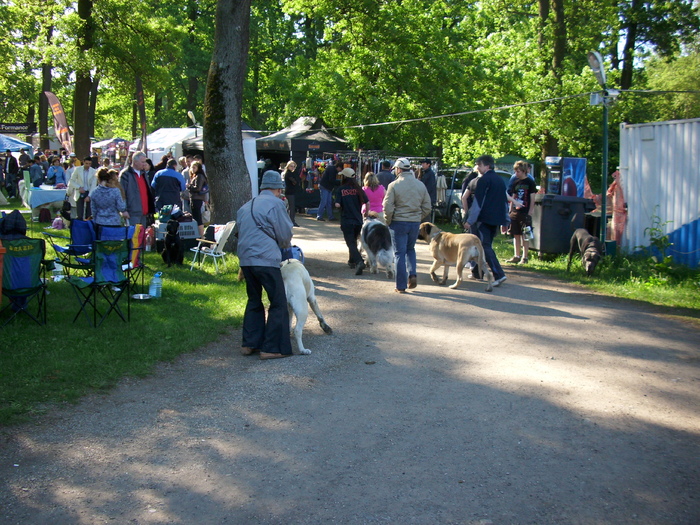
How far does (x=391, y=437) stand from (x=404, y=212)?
576 cm

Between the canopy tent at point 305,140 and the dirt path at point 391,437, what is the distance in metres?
15.6

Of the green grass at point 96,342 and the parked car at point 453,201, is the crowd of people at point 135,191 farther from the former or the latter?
the parked car at point 453,201

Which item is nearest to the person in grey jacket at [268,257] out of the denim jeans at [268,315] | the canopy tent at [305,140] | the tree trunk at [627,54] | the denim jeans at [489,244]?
the denim jeans at [268,315]

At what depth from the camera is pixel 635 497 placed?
414cm

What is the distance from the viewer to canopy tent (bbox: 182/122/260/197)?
17641 millimetres

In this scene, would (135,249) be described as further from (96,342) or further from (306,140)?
(306,140)

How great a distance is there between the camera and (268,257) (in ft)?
23.0

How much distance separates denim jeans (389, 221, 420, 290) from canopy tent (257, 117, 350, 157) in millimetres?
13213

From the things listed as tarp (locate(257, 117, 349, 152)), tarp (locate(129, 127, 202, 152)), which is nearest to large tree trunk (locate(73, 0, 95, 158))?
tarp (locate(257, 117, 349, 152))

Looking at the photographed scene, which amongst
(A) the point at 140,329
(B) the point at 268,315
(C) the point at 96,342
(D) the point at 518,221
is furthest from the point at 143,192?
(D) the point at 518,221

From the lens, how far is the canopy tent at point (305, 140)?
23.2 metres

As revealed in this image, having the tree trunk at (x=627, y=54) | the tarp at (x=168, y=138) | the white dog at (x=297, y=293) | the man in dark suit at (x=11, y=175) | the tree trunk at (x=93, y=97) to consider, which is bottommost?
the white dog at (x=297, y=293)

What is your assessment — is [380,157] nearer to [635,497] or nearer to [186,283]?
[186,283]

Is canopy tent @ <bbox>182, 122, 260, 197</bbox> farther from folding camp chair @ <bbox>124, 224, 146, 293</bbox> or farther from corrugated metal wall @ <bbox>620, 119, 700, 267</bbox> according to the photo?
corrugated metal wall @ <bbox>620, 119, 700, 267</bbox>
